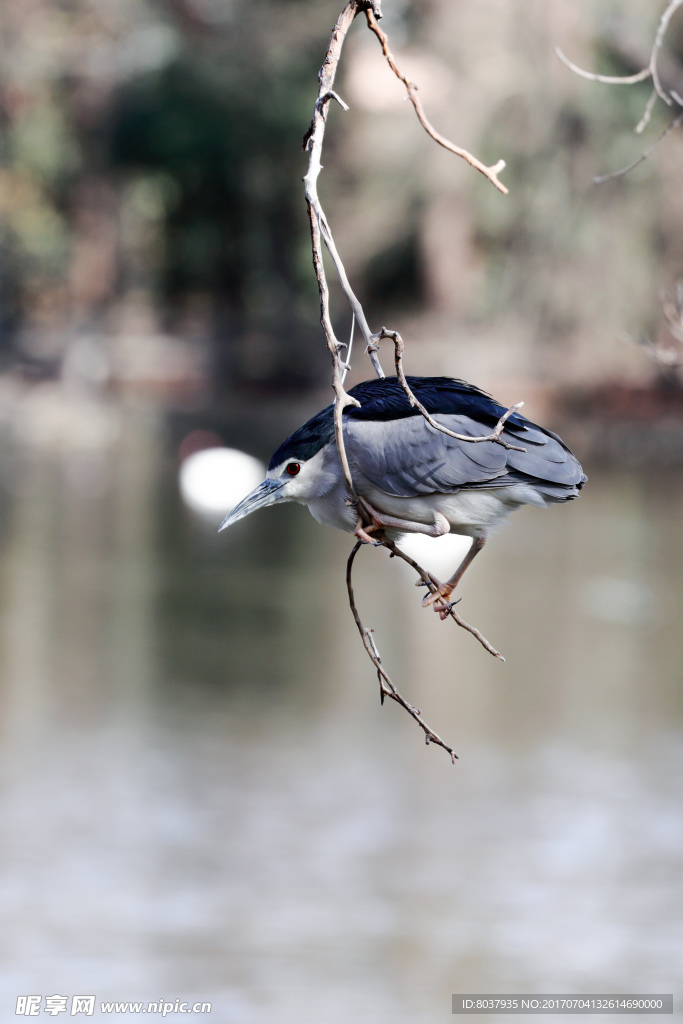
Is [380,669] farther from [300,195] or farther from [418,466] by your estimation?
[300,195]

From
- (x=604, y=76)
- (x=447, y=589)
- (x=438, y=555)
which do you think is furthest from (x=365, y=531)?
(x=438, y=555)

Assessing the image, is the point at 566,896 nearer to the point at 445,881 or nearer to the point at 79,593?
the point at 445,881

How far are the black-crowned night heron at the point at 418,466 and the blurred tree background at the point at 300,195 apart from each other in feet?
72.6

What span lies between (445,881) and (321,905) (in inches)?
75.5

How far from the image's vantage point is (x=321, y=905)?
61.0ft

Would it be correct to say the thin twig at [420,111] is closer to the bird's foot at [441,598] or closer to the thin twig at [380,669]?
the thin twig at [380,669]

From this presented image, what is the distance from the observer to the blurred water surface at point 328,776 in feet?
56.5

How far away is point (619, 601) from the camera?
97.2ft

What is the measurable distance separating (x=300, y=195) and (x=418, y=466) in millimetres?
48836

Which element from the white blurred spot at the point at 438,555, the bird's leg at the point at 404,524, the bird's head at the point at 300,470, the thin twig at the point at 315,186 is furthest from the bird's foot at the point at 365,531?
the white blurred spot at the point at 438,555

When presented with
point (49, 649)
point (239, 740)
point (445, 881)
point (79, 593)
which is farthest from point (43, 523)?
point (445, 881)

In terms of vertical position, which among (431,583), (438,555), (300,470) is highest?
(438,555)

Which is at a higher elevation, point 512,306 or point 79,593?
point 512,306

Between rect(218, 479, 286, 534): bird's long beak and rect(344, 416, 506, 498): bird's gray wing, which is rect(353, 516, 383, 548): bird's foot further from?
rect(218, 479, 286, 534): bird's long beak
